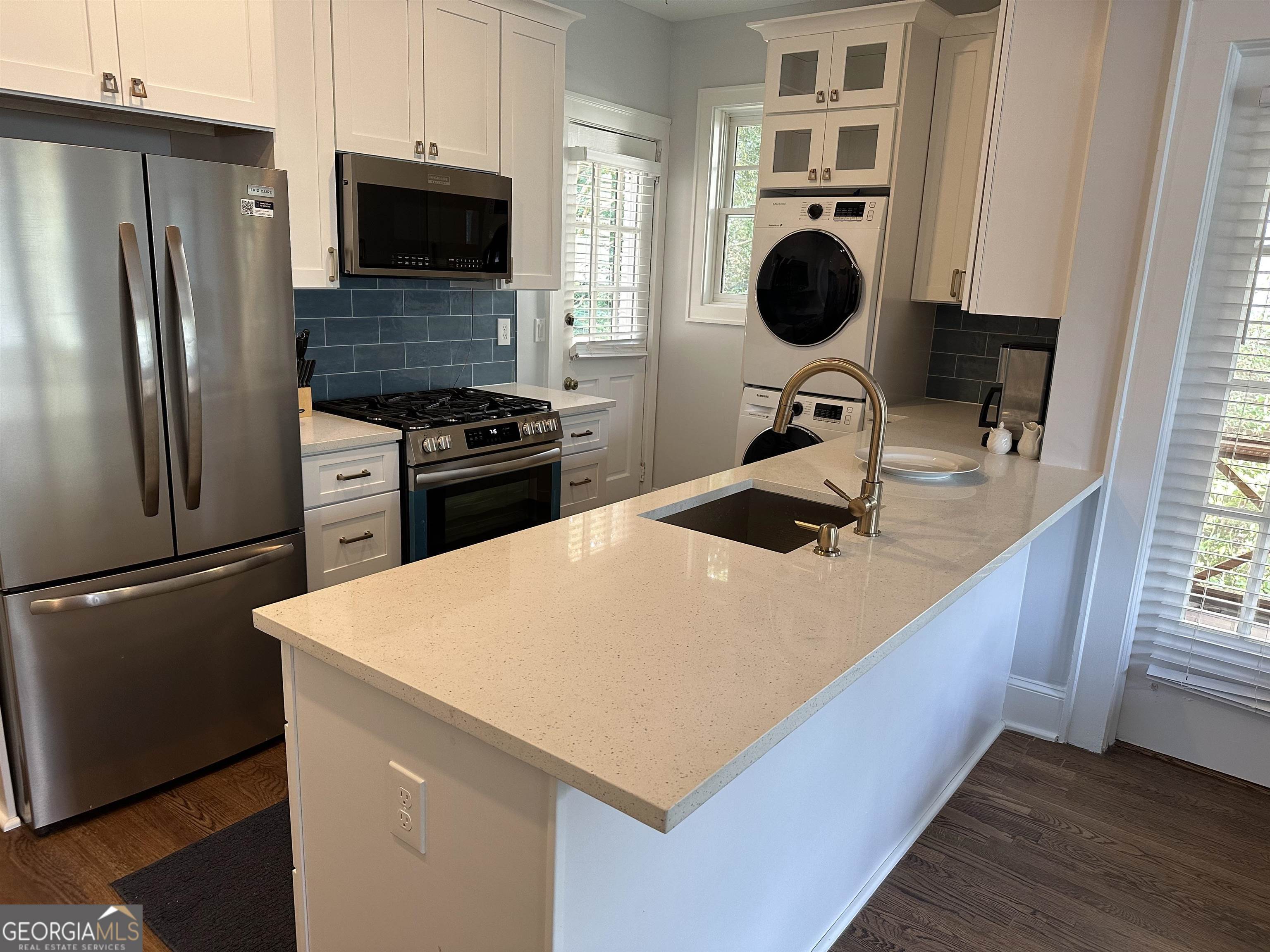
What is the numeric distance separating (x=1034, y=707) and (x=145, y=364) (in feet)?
9.35

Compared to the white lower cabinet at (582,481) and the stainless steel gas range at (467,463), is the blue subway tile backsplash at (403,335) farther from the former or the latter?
the white lower cabinet at (582,481)

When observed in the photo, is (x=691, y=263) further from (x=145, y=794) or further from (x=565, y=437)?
(x=145, y=794)

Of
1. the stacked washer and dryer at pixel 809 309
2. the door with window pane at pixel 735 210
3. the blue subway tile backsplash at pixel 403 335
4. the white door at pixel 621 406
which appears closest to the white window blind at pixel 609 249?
the white door at pixel 621 406

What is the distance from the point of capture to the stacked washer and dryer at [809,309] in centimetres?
369

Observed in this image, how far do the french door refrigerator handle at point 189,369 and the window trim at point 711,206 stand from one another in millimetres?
3101

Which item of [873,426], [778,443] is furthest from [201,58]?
[778,443]

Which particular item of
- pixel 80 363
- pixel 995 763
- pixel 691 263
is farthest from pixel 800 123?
pixel 80 363

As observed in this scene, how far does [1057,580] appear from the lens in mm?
2826

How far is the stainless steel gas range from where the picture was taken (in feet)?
9.74

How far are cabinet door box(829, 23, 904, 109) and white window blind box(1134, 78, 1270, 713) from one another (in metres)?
1.42

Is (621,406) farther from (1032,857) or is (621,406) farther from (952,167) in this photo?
(1032,857)

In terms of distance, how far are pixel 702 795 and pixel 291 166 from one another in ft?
8.44

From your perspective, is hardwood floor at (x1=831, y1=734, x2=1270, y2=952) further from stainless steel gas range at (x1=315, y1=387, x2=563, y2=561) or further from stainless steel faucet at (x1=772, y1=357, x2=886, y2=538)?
stainless steel gas range at (x1=315, y1=387, x2=563, y2=561)

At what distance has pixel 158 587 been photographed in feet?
7.52
